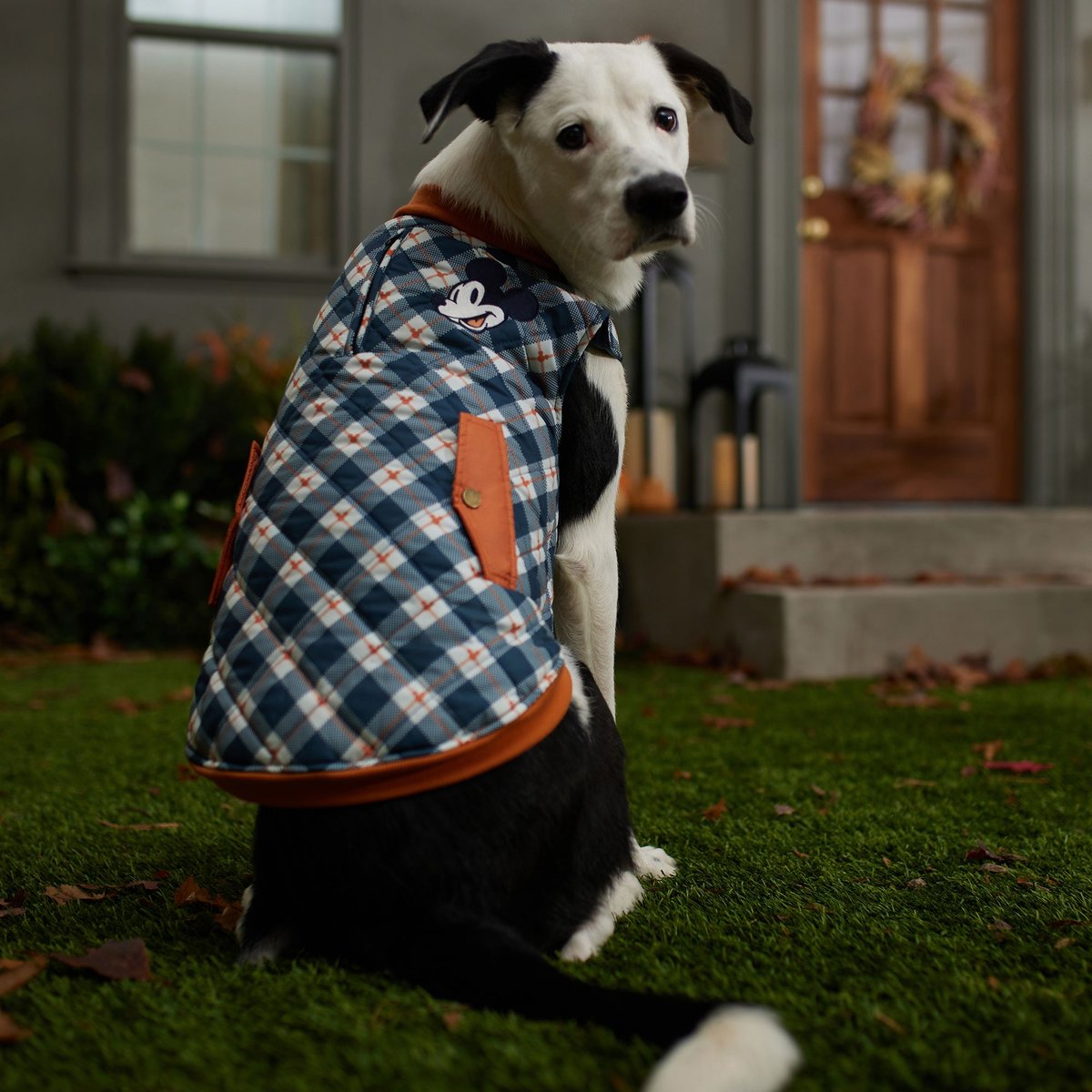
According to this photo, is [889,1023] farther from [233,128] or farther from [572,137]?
[233,128]

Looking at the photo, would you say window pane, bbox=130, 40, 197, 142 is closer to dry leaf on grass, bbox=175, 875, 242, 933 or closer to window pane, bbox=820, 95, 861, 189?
window pane, bbox=820, 95, 861, 189

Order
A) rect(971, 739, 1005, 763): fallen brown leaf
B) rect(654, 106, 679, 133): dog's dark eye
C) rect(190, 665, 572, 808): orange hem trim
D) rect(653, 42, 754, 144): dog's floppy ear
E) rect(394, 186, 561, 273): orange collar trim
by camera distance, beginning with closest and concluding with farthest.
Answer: rect(190, 665, 572, 808): orange hem trim → rect(394, 186, 561, 273): orange collar trim → rect(654, 106, 679, 133): dog's dark eye → rect(653, 42, 754, 144): dog's floppy ear → rect(971, 739, 1005, 763): fallen brown leaf

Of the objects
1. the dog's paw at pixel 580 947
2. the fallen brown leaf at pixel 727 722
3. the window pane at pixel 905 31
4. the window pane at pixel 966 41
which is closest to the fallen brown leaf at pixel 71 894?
the dog's paw at pixel 580 947

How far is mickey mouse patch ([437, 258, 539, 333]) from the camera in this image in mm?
1379

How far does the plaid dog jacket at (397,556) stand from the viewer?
118cm

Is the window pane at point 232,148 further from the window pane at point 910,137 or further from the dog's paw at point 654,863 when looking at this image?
the dog's paw at point 654,863

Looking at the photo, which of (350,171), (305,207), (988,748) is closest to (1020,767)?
(988,748)

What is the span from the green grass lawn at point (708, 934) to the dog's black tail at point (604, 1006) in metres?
0.03

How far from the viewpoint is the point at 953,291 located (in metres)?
6.06

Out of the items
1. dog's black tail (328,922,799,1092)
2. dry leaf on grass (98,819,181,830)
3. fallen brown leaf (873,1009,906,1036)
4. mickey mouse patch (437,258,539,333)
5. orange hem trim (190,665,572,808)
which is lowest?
dry leaf on grass (98,819,181,830)

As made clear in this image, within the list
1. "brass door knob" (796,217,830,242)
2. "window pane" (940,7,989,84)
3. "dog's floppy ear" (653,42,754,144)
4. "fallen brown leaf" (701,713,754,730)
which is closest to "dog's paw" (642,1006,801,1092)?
"dog's floppy ear" (653,42,754,144)

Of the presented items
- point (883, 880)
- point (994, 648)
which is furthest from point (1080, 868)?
point (994, 648)

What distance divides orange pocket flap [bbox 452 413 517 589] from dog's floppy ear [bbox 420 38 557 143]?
476 millimetres

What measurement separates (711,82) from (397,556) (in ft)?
3.29
